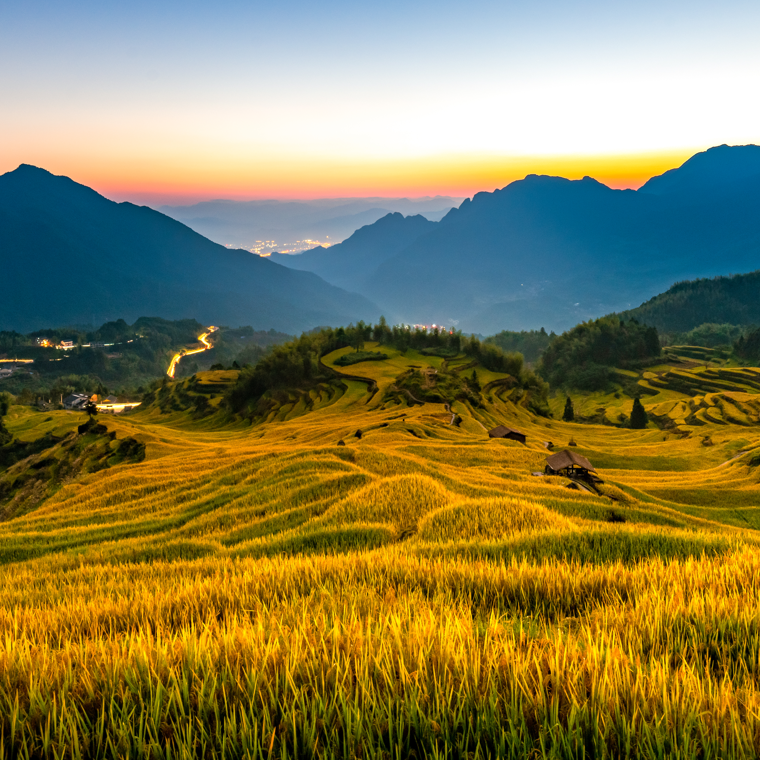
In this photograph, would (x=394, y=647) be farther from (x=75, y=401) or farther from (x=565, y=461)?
(x=75, y=401)

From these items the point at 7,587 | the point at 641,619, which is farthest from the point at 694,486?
the point at 7,587

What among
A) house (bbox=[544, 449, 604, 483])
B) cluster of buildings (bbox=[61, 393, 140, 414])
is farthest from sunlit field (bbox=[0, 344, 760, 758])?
cluster of buildings (bbox=[61, 393, 140, 414])

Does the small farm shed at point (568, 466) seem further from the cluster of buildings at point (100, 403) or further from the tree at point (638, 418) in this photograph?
the cluster of buildings at point (100, 403)

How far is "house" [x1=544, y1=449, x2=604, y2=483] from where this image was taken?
51.1ft

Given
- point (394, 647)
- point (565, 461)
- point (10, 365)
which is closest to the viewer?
point (394, 647)

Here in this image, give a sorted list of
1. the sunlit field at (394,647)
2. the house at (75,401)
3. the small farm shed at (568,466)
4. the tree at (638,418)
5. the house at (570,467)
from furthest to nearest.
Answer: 1. the house at (75,401)
2. the tree at (638,418)
3. the small farm shed at (568,466)
4. the house at (570,467)
5. the sunlit field at (394,647)

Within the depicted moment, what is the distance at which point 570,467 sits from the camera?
15938 mm

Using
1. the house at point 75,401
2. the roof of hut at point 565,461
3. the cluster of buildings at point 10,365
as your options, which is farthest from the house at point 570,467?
the cluster of buildings at point 10,365

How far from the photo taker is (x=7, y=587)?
479cm

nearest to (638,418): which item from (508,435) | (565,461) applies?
(508,435)

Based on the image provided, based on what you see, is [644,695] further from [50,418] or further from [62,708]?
[50,418]

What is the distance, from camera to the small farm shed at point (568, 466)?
15711 mm

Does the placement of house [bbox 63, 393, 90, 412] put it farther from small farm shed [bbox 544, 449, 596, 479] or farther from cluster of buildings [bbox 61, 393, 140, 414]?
small farm shed [bbox 544, 449, 596, 479]

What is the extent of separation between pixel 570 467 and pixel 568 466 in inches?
4.5
